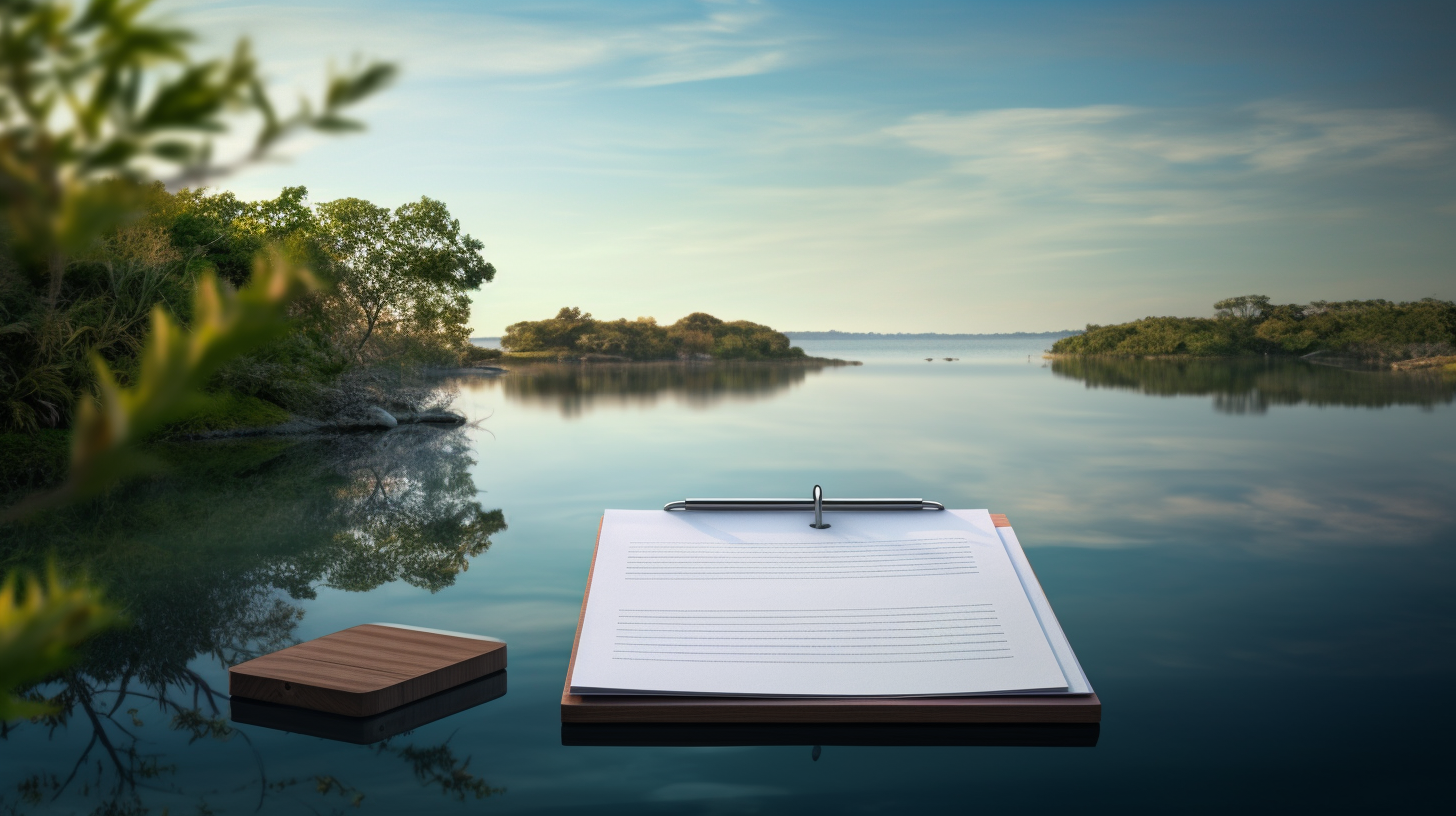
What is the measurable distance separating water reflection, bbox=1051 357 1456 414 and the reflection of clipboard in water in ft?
36.6

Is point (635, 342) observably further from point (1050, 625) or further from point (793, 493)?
point (1050, 625)

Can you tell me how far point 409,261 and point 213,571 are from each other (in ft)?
46.8

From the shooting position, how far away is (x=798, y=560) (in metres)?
3.02

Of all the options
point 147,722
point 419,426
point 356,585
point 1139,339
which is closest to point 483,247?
point 419,426

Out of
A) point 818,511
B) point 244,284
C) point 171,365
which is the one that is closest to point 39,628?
point 171,365

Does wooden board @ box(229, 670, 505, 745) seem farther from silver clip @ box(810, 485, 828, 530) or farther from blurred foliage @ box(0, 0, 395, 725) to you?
blurred foliage @ box(0, 0, 395, 725)

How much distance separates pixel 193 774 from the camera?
2.46 meters

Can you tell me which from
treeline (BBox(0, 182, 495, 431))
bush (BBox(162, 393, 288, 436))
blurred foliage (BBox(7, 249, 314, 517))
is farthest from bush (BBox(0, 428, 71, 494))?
blurred foliage (BBox(7, 249, 314, 517))

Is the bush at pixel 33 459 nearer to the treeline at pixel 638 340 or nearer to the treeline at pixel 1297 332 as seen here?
the treeline at pixel 638 340

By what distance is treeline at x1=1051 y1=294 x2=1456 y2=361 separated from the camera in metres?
22.5

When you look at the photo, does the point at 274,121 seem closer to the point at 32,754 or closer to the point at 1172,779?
the point at 1172,779

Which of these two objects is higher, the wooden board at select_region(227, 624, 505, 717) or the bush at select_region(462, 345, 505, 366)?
the bush at select_region(462, 345, 505, 366)

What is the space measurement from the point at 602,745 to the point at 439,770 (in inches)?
17.1

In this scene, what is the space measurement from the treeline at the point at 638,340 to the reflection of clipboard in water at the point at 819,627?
2716 centimetres
